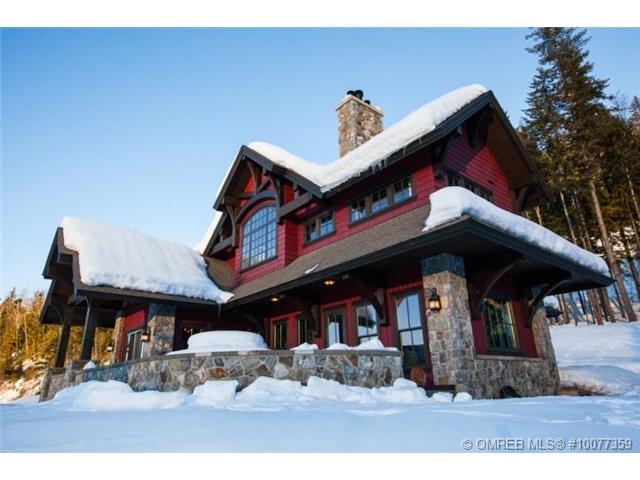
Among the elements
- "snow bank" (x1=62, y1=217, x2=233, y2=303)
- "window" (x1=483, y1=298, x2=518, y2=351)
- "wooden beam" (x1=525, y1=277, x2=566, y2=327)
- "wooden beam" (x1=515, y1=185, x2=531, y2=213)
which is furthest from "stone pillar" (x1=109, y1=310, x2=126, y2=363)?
"wooden beam" (x1=515, y1=185, x2=531, y2=213)

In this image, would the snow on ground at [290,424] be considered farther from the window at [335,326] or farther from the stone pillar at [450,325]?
the window at [335,326]

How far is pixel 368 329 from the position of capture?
8961 mm

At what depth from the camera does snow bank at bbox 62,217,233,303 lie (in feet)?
33.6

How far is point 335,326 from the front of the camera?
9.80m

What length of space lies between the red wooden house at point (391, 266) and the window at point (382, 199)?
34 mm

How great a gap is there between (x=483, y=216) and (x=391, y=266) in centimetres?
237

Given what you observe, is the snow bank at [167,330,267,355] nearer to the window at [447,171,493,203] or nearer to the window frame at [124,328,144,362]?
the window frame at [124,328,144,362]

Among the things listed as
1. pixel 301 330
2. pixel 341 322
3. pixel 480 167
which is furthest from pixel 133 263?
pixel 480 167

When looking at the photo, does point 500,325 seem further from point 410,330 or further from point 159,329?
point 159,329

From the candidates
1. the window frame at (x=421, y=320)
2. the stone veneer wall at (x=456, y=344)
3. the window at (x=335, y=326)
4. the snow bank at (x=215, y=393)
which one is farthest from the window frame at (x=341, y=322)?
the snow bank at (x=215, y=393)

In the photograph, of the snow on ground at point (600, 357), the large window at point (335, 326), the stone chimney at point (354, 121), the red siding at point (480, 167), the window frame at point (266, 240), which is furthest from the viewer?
the stone chimney at point (354, 121)

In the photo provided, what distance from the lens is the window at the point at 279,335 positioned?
11.4 metres

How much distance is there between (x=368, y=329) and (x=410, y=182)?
11.4 ft
